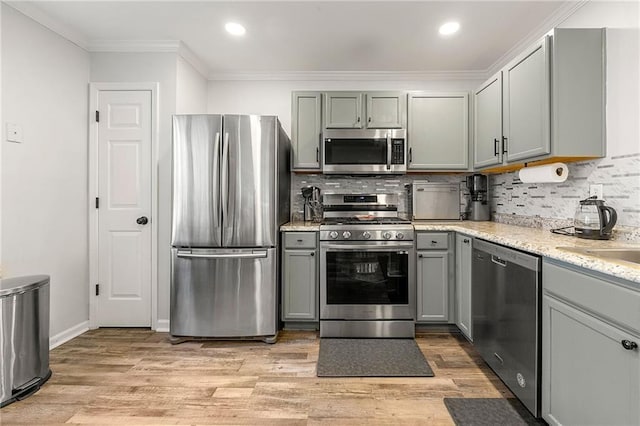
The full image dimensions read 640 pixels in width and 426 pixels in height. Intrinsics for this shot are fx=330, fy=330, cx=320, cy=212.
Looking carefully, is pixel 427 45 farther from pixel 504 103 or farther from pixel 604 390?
pixel 604 390

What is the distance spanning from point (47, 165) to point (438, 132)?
11.3ft

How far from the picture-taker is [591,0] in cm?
215

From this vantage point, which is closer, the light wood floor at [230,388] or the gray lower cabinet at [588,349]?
the gray lower cabinet at [588,349]

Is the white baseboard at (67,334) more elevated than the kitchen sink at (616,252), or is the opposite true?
the kitchen sink at (616,252)

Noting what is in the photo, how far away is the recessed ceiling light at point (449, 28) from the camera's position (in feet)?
8.58

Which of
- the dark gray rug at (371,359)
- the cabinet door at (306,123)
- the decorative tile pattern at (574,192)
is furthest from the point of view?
the cabinet door at (306,123)

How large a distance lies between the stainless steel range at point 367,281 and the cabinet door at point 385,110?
3.60 feet

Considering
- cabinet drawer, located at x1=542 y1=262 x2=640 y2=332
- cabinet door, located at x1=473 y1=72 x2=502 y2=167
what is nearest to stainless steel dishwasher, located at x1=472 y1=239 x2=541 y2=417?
cabinet drawer, located at x1=542 y1=262 x2=640 y2=332

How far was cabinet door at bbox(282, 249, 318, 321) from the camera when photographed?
2.95m

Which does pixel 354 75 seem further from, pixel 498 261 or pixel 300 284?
pixel 498 261

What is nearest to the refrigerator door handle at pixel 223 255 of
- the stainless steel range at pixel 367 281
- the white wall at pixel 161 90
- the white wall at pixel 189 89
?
the white wall at pixel 161 90

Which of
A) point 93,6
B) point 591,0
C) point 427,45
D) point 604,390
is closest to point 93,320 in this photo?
point 93,6

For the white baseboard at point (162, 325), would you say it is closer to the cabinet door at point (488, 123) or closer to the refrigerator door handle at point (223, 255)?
the refrigerator door handle at point (223, 255)

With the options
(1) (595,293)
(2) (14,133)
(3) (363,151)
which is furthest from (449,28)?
Answer: (2) (14,133)
